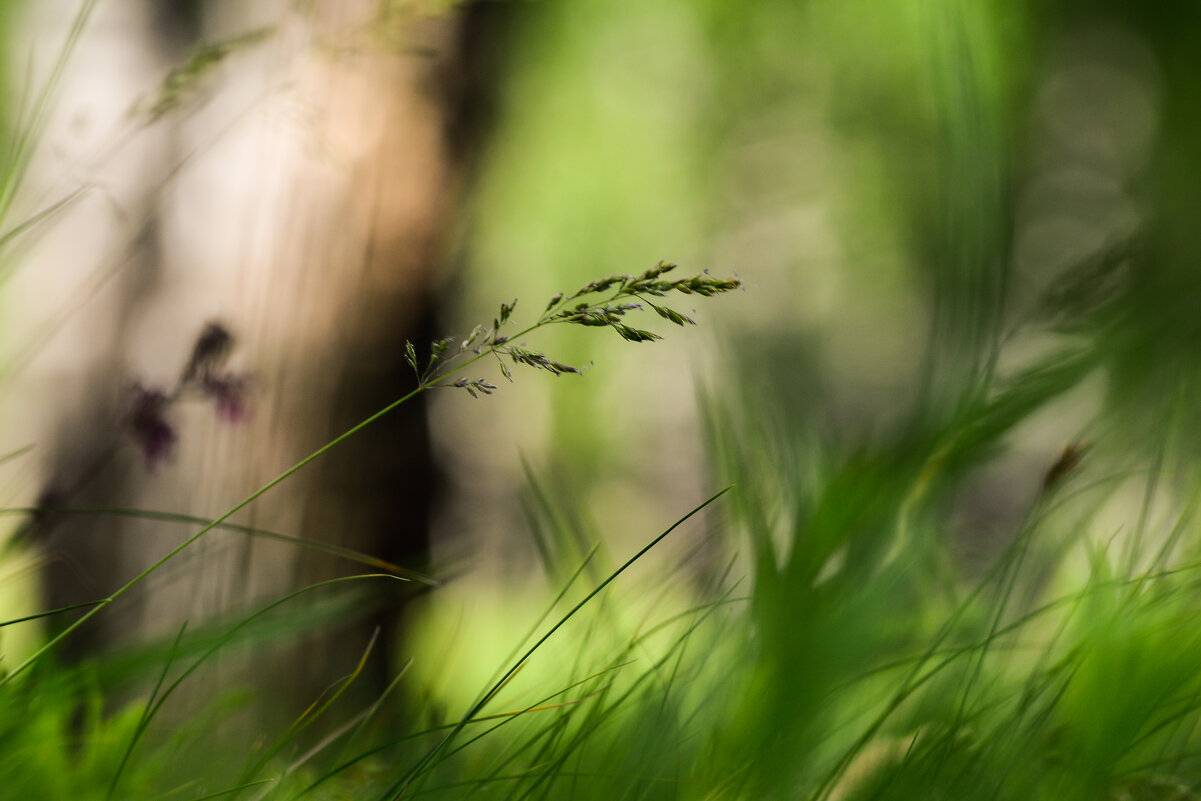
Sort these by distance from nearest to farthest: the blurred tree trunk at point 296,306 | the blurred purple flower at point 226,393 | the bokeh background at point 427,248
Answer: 1. the bokeh background at point 427,248
2. the blurred purple flower at point 226,393
3. the blurred tree trunk at point 296,306

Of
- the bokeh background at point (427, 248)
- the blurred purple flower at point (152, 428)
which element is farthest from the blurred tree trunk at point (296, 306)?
the blurred purple flower at point (152, 428)

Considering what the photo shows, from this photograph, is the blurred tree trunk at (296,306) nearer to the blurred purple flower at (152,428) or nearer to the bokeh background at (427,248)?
the bokeh background at (427,248)

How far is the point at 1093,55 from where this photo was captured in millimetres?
3520

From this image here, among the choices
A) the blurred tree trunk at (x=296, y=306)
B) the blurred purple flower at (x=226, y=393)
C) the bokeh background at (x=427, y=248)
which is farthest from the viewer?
the blurred tree trunk at (x=296, y=306)

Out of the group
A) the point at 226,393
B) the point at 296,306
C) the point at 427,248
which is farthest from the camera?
the point at 427,248

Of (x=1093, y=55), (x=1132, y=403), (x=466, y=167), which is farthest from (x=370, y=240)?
(x=1093, y=55)

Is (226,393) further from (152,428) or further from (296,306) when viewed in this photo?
(296,306)

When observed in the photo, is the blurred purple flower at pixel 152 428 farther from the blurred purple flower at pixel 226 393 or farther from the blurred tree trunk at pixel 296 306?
the blurred tree trunk at pixel 296 306

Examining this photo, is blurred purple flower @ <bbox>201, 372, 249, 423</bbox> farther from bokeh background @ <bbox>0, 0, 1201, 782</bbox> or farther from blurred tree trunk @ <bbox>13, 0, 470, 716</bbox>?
blurred tree trunk @ <bbox>13, 0, 470, 716</bbox>

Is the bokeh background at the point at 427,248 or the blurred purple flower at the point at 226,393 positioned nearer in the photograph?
the bokeh background at the point at 427,248

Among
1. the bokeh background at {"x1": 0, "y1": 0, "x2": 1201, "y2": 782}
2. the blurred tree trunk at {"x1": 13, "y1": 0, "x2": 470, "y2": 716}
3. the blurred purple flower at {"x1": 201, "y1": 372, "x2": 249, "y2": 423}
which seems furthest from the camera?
the blurred tree trunk at {"x1": 13, "y1": 0, "x2": 470, "y2": 716}

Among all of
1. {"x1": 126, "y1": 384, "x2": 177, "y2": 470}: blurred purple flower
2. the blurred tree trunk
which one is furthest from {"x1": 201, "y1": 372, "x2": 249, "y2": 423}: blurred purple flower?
the blurred tree trunk

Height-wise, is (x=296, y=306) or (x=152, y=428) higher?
(x=296, y=306)

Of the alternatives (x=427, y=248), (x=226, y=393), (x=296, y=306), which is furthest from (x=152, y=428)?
(x=427, y=248)
